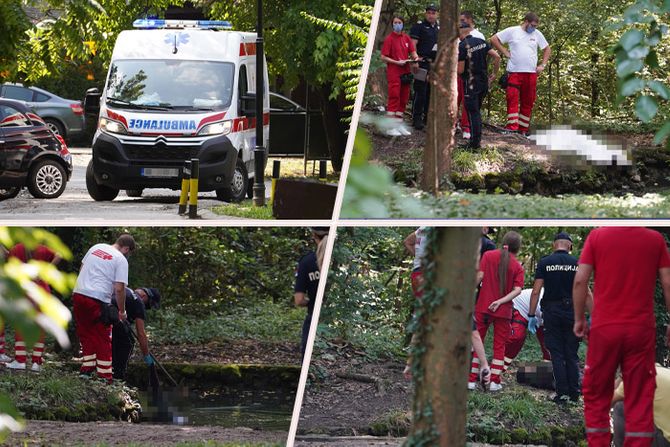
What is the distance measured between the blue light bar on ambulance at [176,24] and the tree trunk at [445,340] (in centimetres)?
559

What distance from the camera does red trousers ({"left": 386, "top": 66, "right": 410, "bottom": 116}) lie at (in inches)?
222

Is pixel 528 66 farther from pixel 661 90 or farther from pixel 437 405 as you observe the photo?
pixel 661 90

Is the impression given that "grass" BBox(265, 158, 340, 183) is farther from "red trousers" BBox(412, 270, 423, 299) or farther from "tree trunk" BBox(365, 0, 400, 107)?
"tree trunk" BBox(365, 0, 400, 107)

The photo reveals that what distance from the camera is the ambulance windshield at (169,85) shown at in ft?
32.7

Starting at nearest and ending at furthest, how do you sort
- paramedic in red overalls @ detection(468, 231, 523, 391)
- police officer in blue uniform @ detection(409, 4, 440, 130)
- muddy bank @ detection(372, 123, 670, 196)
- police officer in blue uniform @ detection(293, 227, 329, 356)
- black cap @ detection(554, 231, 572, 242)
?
police officer in blue uniform @ detection(409, 4, 440, 130), muddy bank @ detection(372, 123, 670, 196), black cap @ detection(554, 231, 572, 242), paramedic in red overalls @ detection(468, 231, 523, 391), police officer in blue uniform @ detection(293, 227, 329, 356)

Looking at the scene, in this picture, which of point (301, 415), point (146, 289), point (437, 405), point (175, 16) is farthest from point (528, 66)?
point (175, 16)

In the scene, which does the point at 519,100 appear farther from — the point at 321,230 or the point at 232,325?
the point at 232,325

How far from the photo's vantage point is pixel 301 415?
679 cm

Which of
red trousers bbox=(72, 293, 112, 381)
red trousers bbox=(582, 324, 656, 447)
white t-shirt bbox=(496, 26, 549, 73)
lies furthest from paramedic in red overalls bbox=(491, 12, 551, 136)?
red trousers bbox=(72, 293, 112, 381)

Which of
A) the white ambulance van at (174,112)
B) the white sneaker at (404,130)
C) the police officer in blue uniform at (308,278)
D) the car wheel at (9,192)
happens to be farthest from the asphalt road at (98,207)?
the white sneaker at (404,130)

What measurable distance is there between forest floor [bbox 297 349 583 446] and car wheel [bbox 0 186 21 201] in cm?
369

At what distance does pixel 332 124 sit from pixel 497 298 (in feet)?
19.9

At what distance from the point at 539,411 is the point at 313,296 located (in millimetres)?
1498

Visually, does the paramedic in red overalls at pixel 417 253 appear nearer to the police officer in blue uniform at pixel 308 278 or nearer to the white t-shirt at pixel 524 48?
the police officer in blue uniform at pixel 308 278
